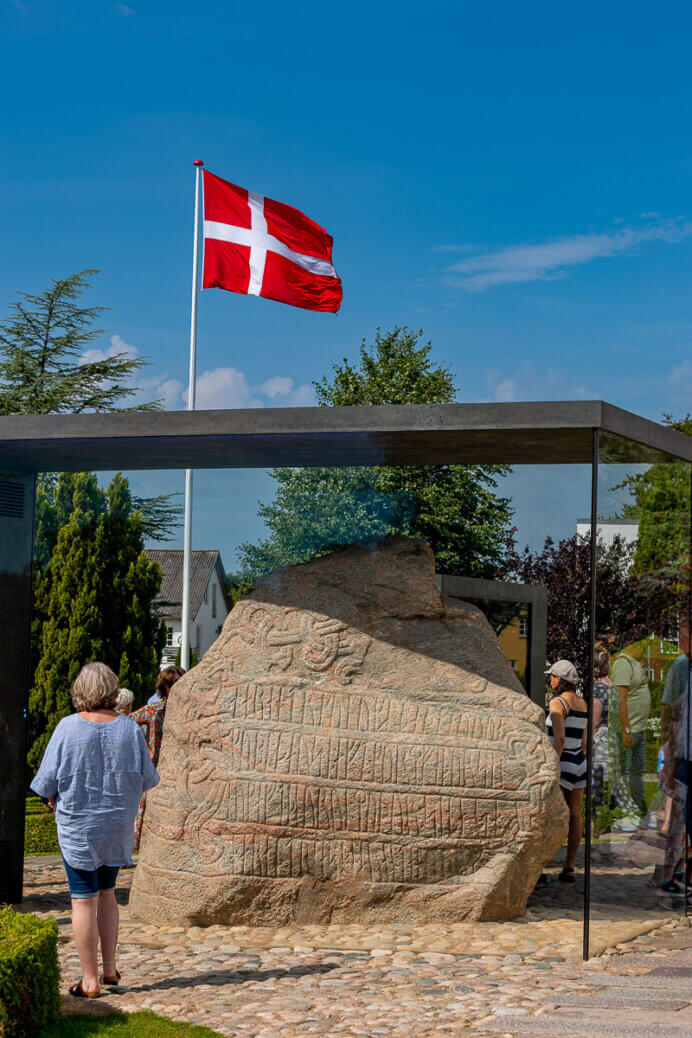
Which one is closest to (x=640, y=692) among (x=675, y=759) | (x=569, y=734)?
(x=675, y=759)

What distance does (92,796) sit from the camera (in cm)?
Answer: 519

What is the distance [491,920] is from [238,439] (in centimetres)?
353

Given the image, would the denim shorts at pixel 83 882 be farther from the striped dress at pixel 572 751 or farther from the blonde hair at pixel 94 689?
the striped dress at pixel 572 751

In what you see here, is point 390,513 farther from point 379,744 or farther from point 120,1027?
point 120,1027

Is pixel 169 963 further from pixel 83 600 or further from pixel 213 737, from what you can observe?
pixel 83 600

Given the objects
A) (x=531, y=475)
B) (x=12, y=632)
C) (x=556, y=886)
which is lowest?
(x=556, y=886)

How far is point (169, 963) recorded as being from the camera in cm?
605

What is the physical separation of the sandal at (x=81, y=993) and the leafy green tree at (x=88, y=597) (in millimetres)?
4148

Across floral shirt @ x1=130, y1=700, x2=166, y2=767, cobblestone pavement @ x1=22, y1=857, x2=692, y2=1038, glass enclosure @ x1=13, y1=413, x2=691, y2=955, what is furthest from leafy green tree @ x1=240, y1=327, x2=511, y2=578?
cobblestone pavement @ x1=22, y1=857, x2=692, y2=1038

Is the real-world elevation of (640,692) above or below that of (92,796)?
above

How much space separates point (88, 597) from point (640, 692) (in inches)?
231

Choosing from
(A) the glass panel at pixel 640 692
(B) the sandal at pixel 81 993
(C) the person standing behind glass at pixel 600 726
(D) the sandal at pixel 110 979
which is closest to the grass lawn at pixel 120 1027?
(B) the sandal at pixel 81 993

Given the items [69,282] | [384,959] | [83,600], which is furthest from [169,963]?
[69,282]

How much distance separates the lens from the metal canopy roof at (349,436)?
6.37 meters
